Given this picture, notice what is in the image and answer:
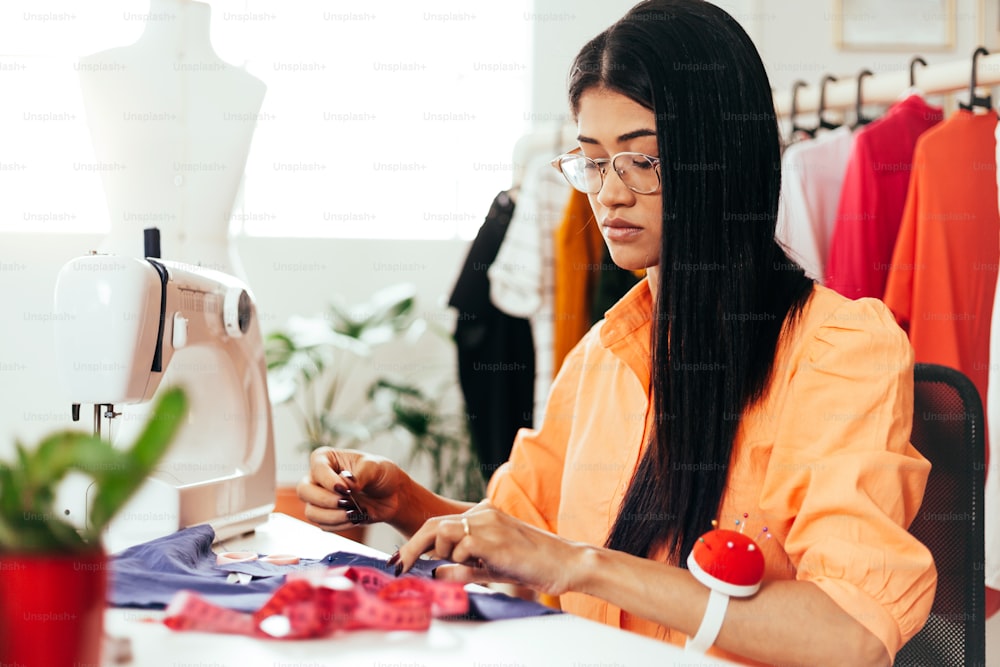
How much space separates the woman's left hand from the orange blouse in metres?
0.27

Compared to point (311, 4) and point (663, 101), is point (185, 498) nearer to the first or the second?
point (663, 101)

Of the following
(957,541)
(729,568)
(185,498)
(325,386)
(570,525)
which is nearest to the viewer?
(729,568)

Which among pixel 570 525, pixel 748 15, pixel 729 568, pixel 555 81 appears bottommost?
pixel 570 525

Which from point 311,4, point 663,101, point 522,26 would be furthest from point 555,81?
point 663,101

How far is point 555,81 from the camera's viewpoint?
334 centimetres

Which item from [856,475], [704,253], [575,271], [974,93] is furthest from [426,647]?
[575,271]

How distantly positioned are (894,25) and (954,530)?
7.79 ft

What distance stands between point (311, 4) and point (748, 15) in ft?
4.80

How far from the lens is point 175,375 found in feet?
Result: 4.92

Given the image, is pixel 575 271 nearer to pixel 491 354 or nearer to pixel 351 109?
pixel 491 354

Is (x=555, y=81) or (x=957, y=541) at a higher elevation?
(x=555, y=81)

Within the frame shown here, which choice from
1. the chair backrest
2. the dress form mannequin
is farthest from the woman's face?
the dress form mannequin

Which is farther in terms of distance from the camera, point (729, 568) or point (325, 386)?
point (325, 386)

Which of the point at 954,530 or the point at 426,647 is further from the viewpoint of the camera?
the point at 954,530
